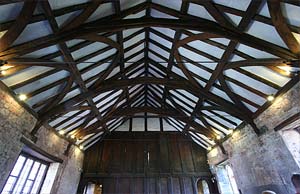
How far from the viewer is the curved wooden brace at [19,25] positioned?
9.19ft

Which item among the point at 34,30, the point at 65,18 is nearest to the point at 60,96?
the point at 34,30

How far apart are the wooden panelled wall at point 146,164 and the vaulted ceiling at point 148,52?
101 inches

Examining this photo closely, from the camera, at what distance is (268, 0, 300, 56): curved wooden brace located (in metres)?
2.85

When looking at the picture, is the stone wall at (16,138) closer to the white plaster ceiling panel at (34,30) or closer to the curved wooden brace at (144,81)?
the curved wooden brace at (144,81)

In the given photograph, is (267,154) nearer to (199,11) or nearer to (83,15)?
(199,11)

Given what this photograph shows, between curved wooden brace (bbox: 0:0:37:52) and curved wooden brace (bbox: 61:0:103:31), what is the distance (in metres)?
0.76

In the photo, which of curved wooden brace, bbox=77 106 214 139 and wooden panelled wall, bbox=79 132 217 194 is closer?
curved wooden brace, bbox=77 106 214 139

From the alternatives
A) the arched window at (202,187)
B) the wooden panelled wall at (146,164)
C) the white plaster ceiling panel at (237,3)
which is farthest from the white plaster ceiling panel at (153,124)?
the white plaster ceiling panel at (237,3)

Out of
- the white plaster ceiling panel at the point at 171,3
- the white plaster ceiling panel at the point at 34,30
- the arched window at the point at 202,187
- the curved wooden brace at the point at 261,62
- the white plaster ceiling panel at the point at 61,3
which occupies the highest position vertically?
the white plaster ceiling panel at the point at 171,3

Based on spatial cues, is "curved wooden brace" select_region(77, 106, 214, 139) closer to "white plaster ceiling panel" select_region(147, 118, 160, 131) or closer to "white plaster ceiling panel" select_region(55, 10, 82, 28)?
"white plaster ceiling panel" select_region(147, 118, 160, 131)

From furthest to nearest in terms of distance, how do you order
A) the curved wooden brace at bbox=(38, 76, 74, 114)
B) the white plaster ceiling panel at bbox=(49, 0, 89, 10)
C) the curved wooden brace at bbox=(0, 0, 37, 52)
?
the curved wooden brace at bbox=(38, 76, 74, 114)
the white plaster ceiling panel at bbox=(49, 0, 89, 10)
the curved wooden brace at bbox=(0, 0, 37, 52)

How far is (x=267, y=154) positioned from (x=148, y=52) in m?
5.46

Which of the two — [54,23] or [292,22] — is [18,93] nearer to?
[54,23]

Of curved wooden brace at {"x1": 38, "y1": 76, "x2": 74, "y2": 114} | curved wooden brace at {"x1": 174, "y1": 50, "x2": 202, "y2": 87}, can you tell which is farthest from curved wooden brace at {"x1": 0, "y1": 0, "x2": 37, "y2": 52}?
curved wooden brace at {"x1": 174, "y1": 50, "x2": 202, "y2": 87}
